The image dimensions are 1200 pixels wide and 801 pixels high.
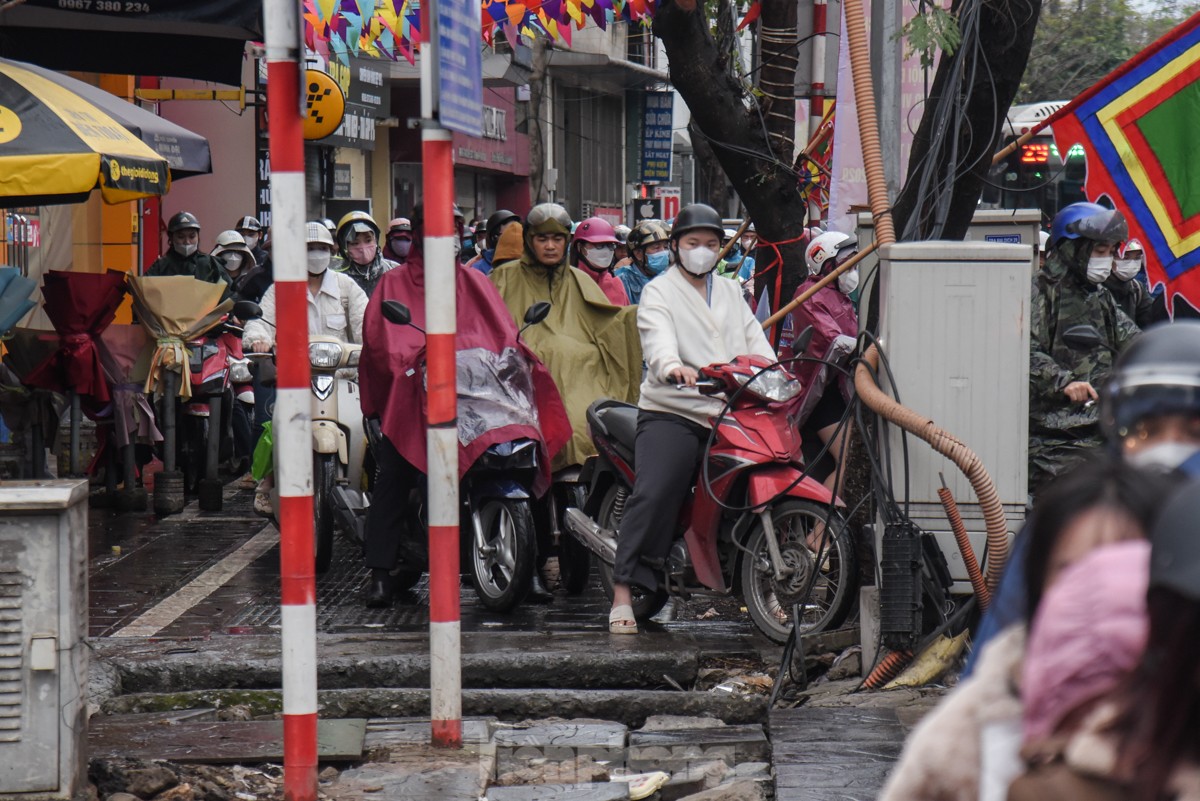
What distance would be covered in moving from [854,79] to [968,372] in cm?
128

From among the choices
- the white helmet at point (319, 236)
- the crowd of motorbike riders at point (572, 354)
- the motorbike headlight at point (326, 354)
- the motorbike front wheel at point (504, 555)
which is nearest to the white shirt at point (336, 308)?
the crowd of motorbike riders at point (572, 354)

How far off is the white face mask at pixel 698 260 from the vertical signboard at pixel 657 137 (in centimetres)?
3987

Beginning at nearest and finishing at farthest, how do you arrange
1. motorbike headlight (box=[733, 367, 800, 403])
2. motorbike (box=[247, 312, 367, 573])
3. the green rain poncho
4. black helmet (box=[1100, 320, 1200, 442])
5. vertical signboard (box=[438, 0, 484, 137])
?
black helmet (box=[1100, 320, 1200, 442]) → vertical signboard (box=[438, 0, 484, 137]) → motorbike headlight (box=[733, 367, 800, 403]) → motorbike (box=[247, 312, 367, 573]) → the green rain poncho

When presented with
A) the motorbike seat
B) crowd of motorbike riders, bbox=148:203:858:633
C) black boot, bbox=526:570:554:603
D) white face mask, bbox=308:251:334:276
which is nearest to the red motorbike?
crowd of motorbike riders, bbox=148:203:858:633

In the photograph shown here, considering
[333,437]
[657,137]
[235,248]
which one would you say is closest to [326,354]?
[333,437]

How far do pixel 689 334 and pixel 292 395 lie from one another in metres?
2.92

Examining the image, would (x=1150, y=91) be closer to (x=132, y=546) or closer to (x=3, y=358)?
(x=132, y=546)

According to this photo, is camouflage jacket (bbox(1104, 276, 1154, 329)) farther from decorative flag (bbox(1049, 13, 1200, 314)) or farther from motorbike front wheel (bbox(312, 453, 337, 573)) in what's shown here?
motorbike front wheel (bbox(312, 453, 337, 573))

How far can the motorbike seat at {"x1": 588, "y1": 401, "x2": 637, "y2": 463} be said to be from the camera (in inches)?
306

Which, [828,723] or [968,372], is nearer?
[828,723]

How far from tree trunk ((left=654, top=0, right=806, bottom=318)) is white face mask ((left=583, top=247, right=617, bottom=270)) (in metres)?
1.49

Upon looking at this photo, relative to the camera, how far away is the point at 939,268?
627 cm

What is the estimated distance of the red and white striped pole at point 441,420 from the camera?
17.8ft

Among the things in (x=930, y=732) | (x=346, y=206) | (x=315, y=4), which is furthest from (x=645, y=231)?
(x=930, y=732)
